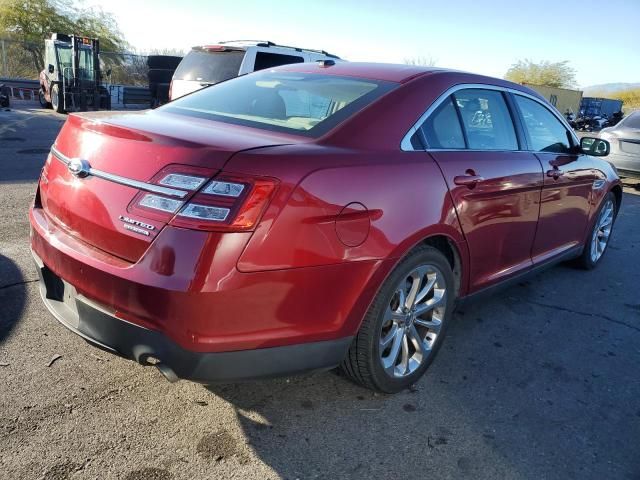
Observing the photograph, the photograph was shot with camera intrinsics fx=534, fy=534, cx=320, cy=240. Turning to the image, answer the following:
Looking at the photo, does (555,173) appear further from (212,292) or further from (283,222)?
(212,292)

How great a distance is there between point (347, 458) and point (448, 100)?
197 centimetres

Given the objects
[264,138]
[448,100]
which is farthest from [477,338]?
[264,138]

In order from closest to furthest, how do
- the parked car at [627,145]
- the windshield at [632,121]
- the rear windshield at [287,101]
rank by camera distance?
1. the rear windshield at [287,101]
2. the parked car at [627,145]
3. the windshield at [632,121]

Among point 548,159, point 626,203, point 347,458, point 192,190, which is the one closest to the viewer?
point 192,190

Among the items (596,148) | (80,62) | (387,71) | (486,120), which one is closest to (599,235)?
(596,148)

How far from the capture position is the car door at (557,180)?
3836 millimetres

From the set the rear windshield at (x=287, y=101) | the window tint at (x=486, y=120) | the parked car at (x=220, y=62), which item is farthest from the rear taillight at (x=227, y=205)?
the parked car at (x=220, y=62)

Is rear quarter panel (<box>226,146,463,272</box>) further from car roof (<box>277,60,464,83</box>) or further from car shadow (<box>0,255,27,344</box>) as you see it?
car shadow (<box>0,255,27,344</box>)

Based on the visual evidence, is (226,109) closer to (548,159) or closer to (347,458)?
(347,458)

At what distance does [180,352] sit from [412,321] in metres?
1.30

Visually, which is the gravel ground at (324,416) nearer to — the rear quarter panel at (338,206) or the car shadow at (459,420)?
the car shadow at (459,420)

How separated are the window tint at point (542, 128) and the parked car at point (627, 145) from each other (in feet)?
22.4

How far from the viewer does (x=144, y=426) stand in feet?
7.85

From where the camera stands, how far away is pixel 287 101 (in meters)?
2.96
